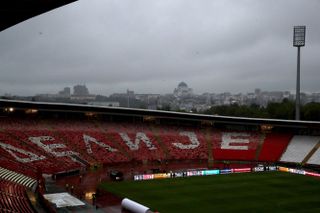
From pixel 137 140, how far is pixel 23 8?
50718mm

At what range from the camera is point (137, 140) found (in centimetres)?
5997

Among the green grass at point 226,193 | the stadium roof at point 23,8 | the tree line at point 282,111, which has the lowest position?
the green grass at point 226,193

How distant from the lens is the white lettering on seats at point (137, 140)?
58.3 metres

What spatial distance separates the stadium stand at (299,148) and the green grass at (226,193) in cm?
1147

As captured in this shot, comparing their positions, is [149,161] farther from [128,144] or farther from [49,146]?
[49,146]

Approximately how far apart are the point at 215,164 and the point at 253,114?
215 feet

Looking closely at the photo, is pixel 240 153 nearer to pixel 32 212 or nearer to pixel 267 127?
pixel 267 127

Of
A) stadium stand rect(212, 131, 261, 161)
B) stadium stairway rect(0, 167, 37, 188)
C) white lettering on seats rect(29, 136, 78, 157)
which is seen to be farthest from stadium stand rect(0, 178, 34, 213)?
stadium stand rect(212, 131, 261, 161)

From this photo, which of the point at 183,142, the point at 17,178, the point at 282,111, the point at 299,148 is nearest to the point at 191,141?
the point at 183,142

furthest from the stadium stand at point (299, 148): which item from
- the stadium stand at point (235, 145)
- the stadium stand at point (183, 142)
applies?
the stadium stand at point (183, 142)

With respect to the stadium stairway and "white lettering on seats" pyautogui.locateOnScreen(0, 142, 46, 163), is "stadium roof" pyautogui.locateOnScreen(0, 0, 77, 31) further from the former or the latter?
"white lettering on seats" pyautogui.locateOnScreen(0, 142, 46, 163)

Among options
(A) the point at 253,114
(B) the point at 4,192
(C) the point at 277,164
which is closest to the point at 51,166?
(B) the point at 4,192

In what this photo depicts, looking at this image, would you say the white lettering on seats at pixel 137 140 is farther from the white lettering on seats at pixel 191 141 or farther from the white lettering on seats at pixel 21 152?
the white lettering on seats at pixel 21 152

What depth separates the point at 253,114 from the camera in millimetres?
119250
